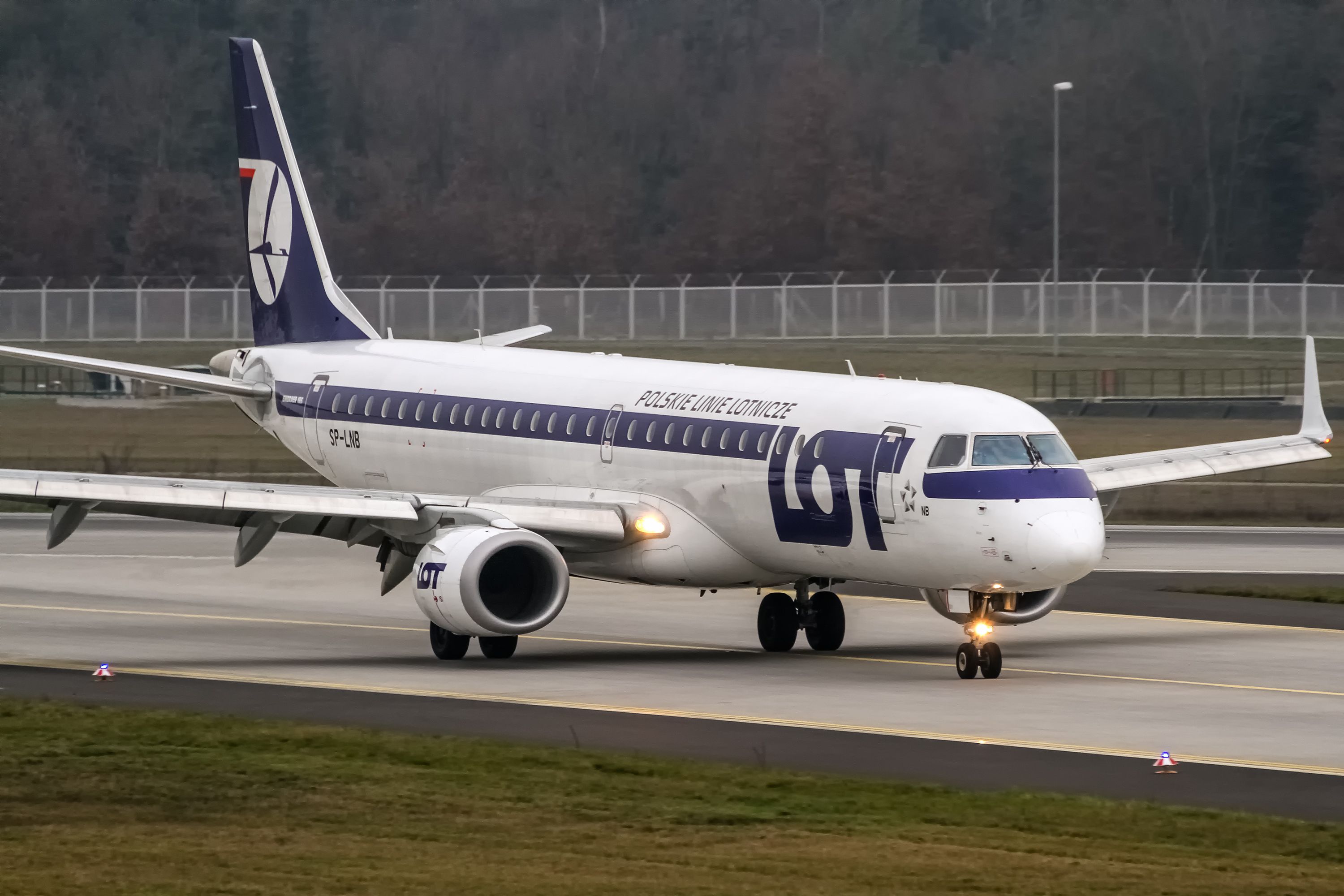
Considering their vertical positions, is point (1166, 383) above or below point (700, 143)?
below

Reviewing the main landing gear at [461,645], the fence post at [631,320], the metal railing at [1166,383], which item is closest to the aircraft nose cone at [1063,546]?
the main landing gear at [461,645]

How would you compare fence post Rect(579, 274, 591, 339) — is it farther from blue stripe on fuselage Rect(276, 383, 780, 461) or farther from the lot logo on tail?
blue stripe on fuselage Rect(276, 383, 780, 461)

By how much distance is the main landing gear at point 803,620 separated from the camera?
3225cm

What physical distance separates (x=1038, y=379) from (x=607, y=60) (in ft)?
216

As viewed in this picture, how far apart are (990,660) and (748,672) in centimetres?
307

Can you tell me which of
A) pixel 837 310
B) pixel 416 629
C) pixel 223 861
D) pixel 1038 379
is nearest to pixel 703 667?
pixel 416 629

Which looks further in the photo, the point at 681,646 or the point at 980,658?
the point at 681,646

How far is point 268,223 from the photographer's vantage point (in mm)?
41375

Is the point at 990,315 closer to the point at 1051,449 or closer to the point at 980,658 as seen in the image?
the point at 1051,449

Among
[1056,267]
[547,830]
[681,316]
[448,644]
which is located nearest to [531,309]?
[681,316]

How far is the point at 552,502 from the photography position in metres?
32.5

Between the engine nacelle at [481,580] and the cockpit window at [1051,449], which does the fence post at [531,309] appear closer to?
the engine nacelle at [481,580]

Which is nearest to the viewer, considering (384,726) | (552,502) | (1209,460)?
(384,726)

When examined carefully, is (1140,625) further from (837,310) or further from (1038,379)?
(837,310)
